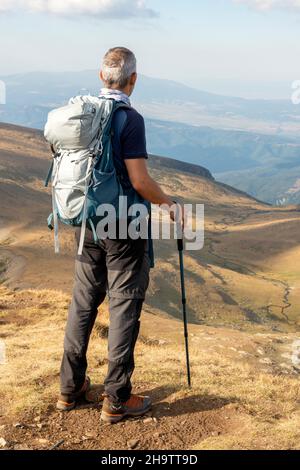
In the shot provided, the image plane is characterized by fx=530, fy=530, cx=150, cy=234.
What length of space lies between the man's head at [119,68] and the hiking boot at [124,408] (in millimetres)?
3694

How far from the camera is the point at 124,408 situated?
6559 mm

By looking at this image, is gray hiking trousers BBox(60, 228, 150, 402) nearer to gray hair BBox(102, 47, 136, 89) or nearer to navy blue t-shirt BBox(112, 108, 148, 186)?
navy blue t-shirt BBox(112, 108, 148, 186)

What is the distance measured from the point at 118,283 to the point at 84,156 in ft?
4.96

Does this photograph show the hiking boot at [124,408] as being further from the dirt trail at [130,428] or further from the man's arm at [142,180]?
the man's arm at [142,180]

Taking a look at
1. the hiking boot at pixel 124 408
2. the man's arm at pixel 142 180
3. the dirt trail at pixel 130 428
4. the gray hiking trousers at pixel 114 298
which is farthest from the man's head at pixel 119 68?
the dirt trail at pixel 130 428

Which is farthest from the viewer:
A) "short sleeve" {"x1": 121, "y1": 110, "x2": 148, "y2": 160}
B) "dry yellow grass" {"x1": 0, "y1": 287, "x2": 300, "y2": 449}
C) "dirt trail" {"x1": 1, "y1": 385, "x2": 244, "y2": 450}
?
"dry yellow grass" {"x1": 0, "y1": 287, "x2": 300, "y2": 449}

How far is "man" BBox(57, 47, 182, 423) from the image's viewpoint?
5672mm

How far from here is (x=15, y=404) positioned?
23.0 ft

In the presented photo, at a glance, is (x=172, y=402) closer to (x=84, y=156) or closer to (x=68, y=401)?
(x=68, y=401)

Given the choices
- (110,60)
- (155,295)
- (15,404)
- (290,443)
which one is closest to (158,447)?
(290,443)

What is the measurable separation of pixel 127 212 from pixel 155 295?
999 inches

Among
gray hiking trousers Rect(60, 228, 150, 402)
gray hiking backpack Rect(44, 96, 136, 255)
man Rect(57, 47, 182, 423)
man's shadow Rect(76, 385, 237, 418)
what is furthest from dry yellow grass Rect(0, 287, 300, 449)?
gray hiking backpack Rect(44, 96, 136, 255)

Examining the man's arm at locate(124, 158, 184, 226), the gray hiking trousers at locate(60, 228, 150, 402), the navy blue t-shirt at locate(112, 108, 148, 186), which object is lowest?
the gray hiking trousers at locate(60, 228, 150, 402)
